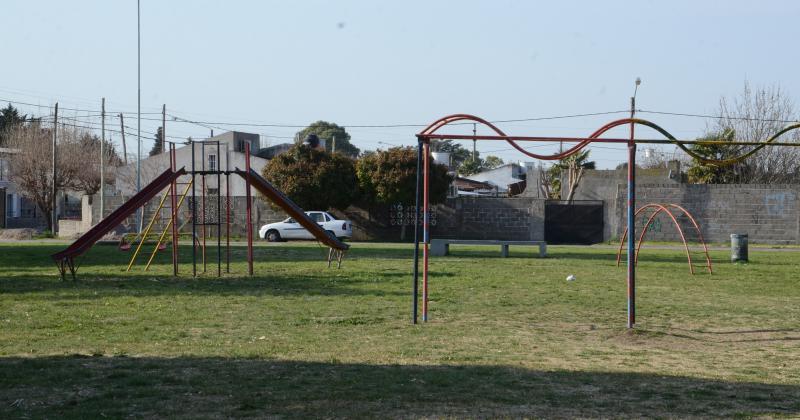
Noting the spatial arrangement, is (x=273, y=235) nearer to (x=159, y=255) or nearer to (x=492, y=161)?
(x=159, y=255)

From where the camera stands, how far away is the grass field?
26.0ft

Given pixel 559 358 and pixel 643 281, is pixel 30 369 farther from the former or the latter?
pixel 643 281

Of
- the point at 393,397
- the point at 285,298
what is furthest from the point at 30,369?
the point at 285,298

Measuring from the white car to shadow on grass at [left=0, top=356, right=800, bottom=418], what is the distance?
3352 cm

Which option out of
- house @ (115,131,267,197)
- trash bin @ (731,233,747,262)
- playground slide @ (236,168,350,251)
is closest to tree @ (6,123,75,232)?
house @ (115,131,267,197)

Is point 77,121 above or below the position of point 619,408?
above

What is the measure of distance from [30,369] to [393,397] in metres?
3.83

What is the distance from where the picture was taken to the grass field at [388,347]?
7914mm

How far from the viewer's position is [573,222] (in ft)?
155

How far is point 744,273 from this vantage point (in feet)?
79.2

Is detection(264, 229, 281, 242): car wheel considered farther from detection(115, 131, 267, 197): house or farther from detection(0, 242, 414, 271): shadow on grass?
detection(115, 131, 267, 197): house

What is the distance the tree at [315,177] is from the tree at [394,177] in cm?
76

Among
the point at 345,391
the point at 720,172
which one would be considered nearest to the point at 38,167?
the point at 720,172

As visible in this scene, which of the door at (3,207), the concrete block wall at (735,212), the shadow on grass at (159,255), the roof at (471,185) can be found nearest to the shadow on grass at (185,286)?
the shadow on grass at (159,255)
